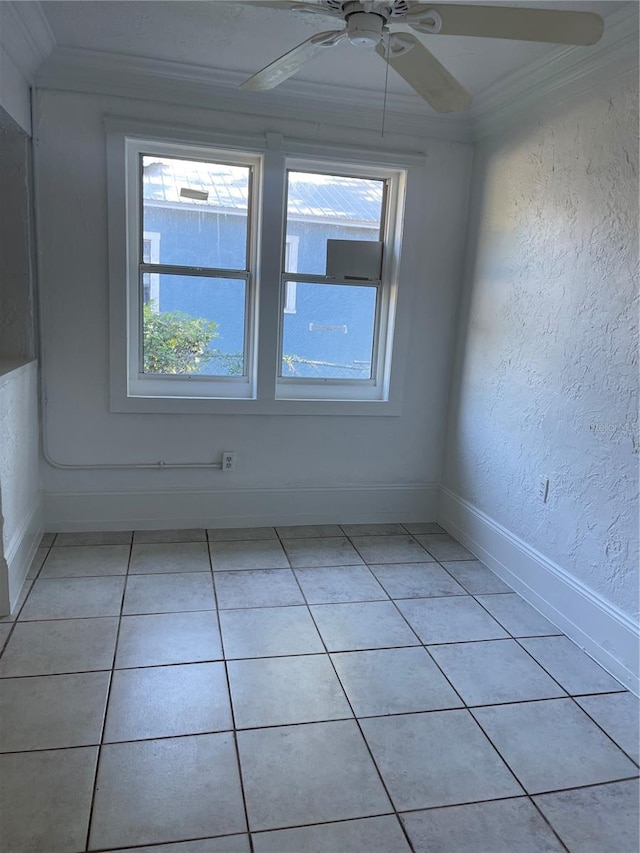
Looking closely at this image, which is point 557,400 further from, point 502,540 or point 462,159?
point 462,159

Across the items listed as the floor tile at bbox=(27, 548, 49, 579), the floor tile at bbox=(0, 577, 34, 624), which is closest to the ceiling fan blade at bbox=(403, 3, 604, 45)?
the floor tile at bbox=(0, 577, 34, 624)

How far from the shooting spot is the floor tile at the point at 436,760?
1611 mm

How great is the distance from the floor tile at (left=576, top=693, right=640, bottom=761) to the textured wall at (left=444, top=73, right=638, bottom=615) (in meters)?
0.31

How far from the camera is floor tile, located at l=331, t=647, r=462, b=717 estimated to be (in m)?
1.95

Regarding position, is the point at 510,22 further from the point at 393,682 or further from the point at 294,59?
the point at 393,682

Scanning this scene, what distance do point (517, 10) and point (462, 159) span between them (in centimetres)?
185

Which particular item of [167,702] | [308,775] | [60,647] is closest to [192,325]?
[60,647]

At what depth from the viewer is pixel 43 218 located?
287cm

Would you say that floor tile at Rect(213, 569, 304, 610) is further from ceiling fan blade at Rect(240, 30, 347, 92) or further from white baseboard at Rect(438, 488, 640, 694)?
ceiling fan blade at Rect(240, 30, 347, 92)

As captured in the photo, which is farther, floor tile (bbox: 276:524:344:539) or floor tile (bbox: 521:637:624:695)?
floor tile (bbox: 276:524:344:539)

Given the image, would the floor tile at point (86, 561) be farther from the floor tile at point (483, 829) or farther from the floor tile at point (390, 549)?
the floor tile at point (483, 829)

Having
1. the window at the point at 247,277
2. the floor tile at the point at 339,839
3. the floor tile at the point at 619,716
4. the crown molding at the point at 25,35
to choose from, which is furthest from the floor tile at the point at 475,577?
the crown molding at the point at 25,35

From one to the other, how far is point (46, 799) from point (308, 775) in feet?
2.29

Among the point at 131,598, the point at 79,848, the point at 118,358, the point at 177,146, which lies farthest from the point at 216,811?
the point at 177,146
